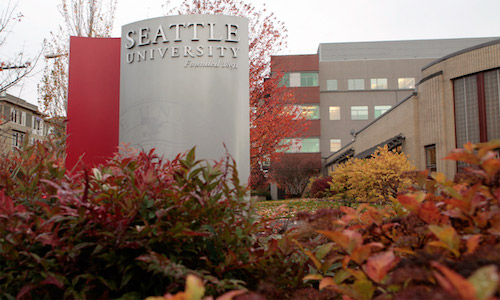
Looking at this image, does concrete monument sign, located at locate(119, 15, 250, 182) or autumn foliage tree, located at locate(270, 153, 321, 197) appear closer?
concrete monument sign, located at locate(119, 15, 250, 182)

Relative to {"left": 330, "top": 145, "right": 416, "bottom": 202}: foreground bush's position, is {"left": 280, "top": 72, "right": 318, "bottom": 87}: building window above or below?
above

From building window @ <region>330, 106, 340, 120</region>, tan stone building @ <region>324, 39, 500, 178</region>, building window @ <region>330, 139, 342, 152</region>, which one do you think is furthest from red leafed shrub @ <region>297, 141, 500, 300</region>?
building window @ <region>330, 106, 340, 120</region>

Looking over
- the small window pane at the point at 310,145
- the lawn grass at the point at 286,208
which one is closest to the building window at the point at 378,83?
the small window pane at the point at 310,145

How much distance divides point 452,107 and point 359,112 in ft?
76.2

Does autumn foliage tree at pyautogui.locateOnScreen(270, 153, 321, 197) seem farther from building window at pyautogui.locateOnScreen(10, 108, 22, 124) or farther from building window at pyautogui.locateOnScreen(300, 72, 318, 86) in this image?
building window at pyautogui.locateOnScreen(10, 108, 22, 124)

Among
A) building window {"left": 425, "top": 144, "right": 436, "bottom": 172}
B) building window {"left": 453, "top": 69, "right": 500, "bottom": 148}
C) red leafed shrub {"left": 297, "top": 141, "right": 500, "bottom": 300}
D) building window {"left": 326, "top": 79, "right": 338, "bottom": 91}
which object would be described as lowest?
red leafed shrub {"left": 297, "top": 141, "right": 500, "bottom": 300}

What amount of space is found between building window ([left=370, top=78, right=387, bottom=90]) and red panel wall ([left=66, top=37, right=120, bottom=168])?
34.4 meters

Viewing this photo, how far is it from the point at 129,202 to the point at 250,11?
14.5m

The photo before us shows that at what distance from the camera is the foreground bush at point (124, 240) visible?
140 centimetres

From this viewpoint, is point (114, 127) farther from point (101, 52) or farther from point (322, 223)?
point (322, 223)

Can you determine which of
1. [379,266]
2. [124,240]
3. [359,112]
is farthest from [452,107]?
[359,112]

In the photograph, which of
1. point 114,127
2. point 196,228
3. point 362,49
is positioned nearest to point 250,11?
point 114,127

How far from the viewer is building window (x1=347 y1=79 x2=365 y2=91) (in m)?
36.7

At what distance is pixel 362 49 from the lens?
132 ft
